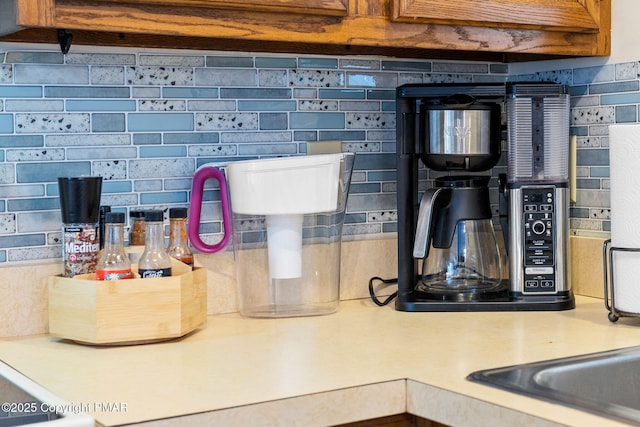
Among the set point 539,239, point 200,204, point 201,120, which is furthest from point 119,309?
→ point 539,239

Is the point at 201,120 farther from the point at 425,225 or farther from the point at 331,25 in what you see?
the point at 425,225

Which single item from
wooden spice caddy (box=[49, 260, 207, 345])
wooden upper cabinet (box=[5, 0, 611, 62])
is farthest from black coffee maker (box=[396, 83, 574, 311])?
wooden spice caddy (box=[49, 260, 207, 345])

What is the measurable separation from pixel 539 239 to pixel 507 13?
45 cm

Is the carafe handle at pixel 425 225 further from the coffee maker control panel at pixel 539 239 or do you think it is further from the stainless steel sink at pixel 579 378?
the stainless steel sink at pixel 579 378

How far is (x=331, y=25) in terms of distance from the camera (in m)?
1.65

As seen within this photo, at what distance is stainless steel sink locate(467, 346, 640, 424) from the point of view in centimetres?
128

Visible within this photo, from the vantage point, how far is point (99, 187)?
1.65 meters

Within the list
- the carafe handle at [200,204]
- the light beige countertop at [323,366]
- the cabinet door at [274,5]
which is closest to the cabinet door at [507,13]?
the cabinet door at [274,5]

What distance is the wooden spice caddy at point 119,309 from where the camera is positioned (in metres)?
1.55

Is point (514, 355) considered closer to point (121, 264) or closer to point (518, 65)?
point (121, 264)

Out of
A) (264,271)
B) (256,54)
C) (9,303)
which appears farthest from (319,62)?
(9,303)

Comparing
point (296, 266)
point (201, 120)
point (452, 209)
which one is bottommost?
point (296, 266)

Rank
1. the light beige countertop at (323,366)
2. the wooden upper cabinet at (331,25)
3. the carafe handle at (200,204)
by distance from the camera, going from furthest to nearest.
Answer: the carafe handle at (200,204) → the wooden upper cabinet at (331,25) → the light beige countertop at (323,366)

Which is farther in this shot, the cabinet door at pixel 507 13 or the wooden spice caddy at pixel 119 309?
the cabinet door at pixel 507 13
